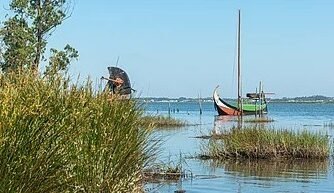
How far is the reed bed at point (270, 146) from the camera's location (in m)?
22.5

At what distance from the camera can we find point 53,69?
880 cm

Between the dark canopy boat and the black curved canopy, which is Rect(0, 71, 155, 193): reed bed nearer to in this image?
the dark canopy boat

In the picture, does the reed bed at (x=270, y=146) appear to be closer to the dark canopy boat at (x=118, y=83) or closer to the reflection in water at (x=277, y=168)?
the reflection in water at (x=277, y=168)

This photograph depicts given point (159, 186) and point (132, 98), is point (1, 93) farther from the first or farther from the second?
point (159, 186)

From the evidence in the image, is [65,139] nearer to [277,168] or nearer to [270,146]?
[277,168]

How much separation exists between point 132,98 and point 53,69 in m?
2.19

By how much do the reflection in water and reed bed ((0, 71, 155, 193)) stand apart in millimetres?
8949

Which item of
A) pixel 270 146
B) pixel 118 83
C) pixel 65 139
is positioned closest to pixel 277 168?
pixel 270 146

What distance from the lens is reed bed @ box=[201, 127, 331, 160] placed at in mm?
22547

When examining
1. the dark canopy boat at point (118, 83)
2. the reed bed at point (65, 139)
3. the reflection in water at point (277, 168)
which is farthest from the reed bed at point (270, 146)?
the reed bed at point (65, 139)

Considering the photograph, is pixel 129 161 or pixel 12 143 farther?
pixel 129 161

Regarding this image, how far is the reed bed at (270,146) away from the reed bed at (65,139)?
473 inches

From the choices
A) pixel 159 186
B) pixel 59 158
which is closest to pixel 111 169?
pixel 59 158

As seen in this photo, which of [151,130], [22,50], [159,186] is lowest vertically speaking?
[159,186]
